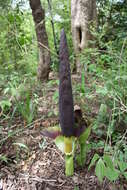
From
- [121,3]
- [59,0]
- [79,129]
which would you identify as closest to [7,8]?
[59,0]

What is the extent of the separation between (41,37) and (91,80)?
41.1 inches

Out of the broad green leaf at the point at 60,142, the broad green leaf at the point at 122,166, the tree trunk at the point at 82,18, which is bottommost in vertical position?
the broad green leaf at the point at 122,166

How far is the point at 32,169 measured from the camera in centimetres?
112

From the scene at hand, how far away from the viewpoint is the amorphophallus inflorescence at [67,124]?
0.94 m

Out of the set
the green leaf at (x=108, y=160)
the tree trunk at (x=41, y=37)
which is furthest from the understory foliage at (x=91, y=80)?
the tree trunk at (x=41, y=37)

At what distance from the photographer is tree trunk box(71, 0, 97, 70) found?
9.38ft

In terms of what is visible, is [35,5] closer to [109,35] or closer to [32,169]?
[109,35]

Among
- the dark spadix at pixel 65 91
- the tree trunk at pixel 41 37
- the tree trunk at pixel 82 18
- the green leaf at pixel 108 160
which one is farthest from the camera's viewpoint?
the tree trunk at pixel 82 18

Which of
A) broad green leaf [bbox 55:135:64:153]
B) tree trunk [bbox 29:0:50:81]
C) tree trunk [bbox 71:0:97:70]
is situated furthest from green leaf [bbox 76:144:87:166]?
tree trunk [bbox 71:0:97:70]

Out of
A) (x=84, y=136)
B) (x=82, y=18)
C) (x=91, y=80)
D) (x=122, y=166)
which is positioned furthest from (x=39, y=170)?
(x=82, y=18)

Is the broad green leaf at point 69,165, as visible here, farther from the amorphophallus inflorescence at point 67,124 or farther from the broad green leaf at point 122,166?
the broad green leaf at point 122,166

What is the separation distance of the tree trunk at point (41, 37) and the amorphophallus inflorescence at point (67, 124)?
120cm

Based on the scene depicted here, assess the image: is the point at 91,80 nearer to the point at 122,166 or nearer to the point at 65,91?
the point at 65,91

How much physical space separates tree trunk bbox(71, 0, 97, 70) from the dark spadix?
203 cm
